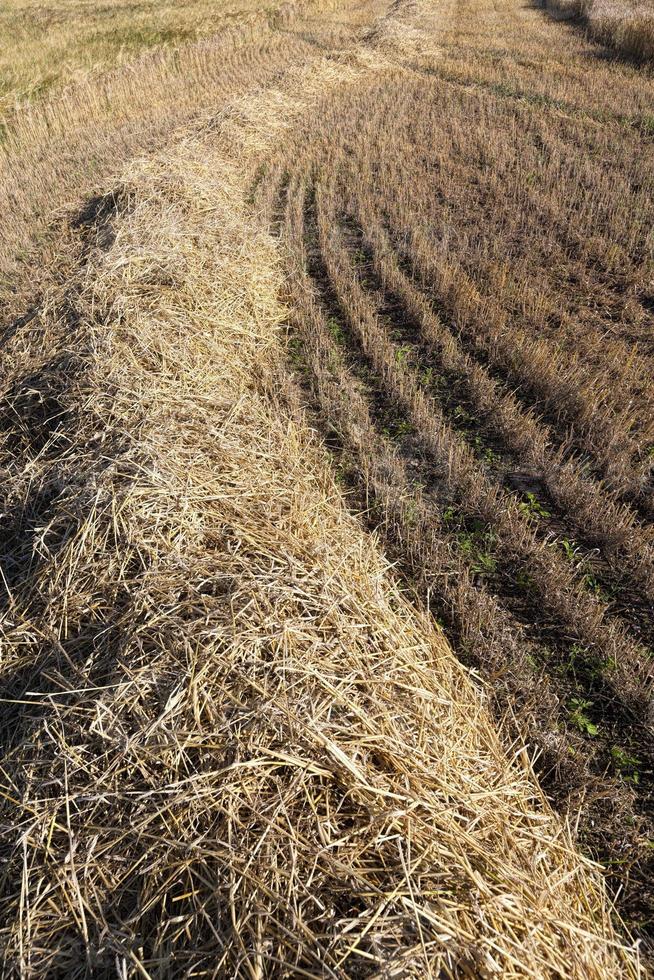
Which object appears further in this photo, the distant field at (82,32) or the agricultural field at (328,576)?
the distant field at (82,32)

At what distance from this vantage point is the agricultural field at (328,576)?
1786 mm

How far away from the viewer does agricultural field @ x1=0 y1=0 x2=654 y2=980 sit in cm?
179

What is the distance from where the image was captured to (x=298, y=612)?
8.30 ft

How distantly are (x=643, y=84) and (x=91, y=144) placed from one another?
10172 mm

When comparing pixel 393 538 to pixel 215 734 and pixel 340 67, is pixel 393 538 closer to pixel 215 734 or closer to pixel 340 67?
pixel 215 734

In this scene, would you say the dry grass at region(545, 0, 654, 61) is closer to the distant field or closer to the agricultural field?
Answer: the agricultural field

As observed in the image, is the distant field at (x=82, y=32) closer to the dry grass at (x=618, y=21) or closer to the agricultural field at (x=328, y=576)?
the agricultural field at (x=328, y=576)

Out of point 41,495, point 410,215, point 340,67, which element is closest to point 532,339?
point 410,215

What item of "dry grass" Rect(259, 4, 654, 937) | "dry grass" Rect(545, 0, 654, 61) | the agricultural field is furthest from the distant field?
"dry grass" Rect(545, 0, 654, 61)

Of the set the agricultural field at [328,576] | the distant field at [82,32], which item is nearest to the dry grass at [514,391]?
the agricultural field at [328,576]

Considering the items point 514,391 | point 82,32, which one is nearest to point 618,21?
point 82,32

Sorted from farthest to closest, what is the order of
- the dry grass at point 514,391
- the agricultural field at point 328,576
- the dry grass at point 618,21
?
the dry grass at point 618,21, the dry grass at point 514,391, the agricultural field at point 328,576

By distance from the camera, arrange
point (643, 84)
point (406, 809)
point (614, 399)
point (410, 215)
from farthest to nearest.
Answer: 1. point (643, 84)
2. point (410, 215)
3. point (614, 399)
4. point (406, 809)

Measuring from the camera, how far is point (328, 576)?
9.04 ft
